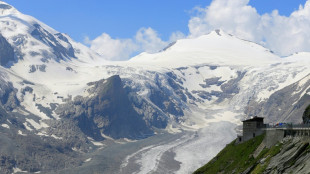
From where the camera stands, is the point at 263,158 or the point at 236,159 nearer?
the point at 263,158

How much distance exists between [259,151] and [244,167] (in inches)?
184

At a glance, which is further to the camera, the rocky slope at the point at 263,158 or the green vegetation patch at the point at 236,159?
the green vegetation patch at the point at 236,159

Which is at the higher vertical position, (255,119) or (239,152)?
(255,119)

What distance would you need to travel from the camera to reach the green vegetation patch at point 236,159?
118 metres

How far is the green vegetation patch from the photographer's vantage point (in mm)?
118062

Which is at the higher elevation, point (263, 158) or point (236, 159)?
point (263, 158)

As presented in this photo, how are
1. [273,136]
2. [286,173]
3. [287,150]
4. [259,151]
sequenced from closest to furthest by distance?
[286,173] → [287,150] → [273,136] → [259,151]

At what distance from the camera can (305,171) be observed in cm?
7756

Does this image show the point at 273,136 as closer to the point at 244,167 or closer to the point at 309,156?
the point at 244,167

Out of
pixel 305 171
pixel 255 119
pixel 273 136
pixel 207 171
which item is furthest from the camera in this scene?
pixel 207 171

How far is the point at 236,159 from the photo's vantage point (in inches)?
5103

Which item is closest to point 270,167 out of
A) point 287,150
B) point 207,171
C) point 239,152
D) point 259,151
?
point 287,150

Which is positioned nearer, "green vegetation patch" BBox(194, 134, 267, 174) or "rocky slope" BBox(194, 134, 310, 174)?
"rocky slope" BBox(194, 134, 310, 174)

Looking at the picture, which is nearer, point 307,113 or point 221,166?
point 307,113
